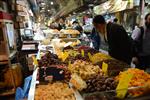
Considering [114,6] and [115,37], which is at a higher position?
[114,6]

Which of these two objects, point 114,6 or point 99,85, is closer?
point 99,85

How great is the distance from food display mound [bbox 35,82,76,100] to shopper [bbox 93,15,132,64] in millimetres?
1541

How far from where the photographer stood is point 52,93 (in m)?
2.19

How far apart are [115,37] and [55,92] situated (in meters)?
1.79

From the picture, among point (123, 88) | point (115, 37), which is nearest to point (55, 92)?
point (123, 88)

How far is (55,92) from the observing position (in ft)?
7.21

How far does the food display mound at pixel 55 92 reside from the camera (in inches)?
81.5

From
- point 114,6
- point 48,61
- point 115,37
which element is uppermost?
point 114,6

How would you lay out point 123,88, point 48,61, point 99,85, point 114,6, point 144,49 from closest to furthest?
point 123,88 < point 99,85 < point 48,61 < point 144,49 < point 114,6

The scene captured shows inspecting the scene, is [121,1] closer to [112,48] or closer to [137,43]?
[137,43]

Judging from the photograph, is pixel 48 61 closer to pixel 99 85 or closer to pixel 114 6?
pixel 99 85

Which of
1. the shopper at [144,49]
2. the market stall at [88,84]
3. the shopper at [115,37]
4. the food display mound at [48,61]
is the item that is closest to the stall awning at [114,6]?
the shopper at [144,49]

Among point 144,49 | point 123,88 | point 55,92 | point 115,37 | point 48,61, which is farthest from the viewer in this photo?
point 144,49

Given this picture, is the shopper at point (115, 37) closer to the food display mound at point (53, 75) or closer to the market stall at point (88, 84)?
the market stall at point (88, 84)
